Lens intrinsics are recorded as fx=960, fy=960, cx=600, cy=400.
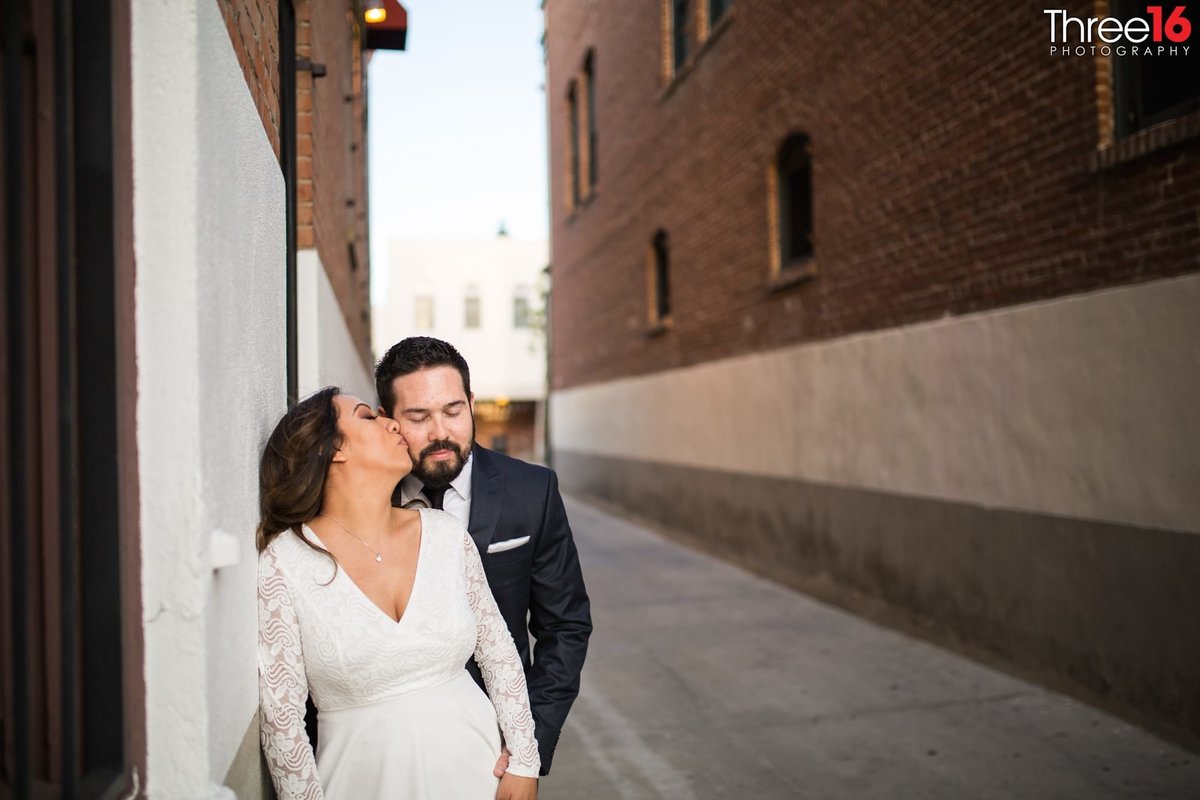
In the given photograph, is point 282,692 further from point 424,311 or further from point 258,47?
point 424,311

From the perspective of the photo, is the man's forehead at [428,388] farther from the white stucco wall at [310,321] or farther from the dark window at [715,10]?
the dark window at [715,10]

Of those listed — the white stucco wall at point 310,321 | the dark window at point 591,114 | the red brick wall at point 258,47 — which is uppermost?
the dark window at point 591,114

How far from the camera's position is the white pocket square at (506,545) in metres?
2.64

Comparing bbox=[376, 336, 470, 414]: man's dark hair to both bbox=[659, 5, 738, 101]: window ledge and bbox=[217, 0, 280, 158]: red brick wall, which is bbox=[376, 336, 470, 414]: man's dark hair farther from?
bbox=[659, 5, 738, 101]: window ledge

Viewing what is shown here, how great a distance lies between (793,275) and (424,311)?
25.5 meters

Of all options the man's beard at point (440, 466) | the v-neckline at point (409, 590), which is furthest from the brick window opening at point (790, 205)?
the v-neckline at point (409, 590)

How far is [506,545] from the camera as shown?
8.70 ft

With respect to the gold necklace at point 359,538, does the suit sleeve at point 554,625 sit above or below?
below

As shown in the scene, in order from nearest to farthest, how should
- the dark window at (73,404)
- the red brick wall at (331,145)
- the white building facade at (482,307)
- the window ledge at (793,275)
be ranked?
the dark window at (73,404) → the red brick wall at (331,145) → the window ledge at (793,275) → the white building facade at (482,307)

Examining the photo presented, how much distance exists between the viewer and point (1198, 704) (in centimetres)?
456

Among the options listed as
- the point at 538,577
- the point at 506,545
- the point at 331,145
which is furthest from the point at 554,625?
the point at 331,145

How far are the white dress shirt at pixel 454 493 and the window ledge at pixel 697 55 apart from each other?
937cm

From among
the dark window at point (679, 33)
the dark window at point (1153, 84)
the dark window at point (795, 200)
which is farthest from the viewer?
the dark window at point (679, 33)

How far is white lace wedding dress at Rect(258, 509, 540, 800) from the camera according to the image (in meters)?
2.07
